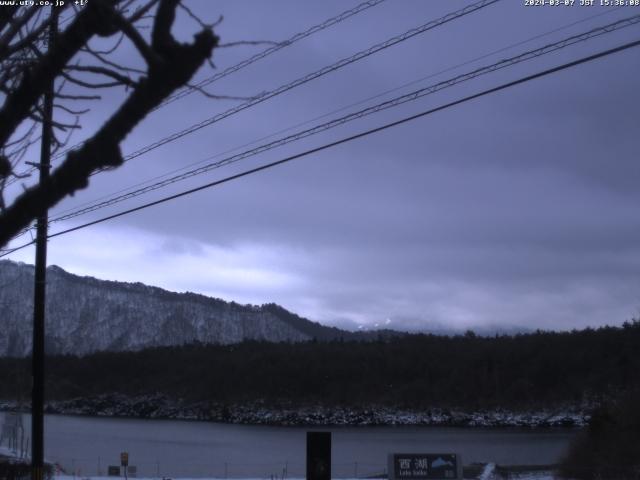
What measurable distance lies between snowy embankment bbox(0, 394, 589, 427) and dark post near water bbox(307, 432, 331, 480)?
79.4 meters

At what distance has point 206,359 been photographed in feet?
452

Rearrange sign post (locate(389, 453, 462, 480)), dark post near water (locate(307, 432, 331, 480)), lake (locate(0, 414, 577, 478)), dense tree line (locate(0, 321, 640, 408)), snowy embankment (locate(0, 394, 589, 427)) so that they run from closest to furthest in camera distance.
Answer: dark post near water (locate(307, 432, 331, 480))
sign post (locate(389, 453, 462, 480))
lake (locate(0, 414, 577, 478))
snowy embankment (locate(0, 394, 589, 427))
dense tree line (locate(0, 321, 640, 408))

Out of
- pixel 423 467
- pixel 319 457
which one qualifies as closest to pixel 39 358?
pixel 319 457

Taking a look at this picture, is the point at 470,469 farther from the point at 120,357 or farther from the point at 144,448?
the point at 120,357

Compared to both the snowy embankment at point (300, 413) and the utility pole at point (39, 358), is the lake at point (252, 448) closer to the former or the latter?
the snowy embankment at point (300, 413)

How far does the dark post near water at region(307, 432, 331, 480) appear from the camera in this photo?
1480cm

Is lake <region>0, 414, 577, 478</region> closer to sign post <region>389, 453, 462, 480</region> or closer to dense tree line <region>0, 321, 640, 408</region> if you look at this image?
dense tree line <region>0, 321, 640, 408</region>

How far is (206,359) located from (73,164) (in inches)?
5329

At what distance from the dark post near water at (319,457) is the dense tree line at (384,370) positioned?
3354 inches

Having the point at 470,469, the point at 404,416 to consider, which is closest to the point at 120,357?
the point at 404,416

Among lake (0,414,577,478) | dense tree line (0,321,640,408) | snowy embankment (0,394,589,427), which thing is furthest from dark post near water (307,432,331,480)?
dense tree line (0,321,640,408)

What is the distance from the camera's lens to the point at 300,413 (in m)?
118

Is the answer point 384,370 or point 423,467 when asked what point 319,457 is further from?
point 384,370

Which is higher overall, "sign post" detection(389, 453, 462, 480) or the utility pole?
the utility pole
